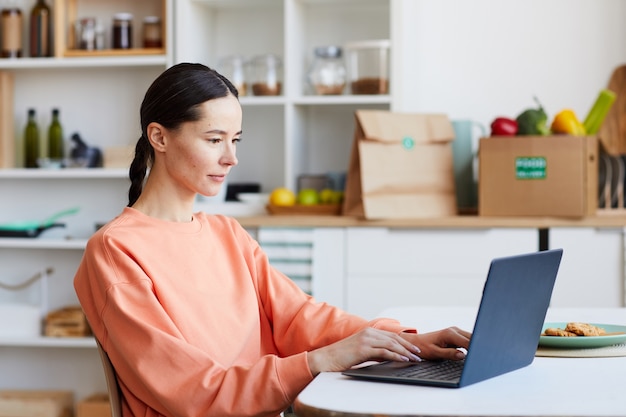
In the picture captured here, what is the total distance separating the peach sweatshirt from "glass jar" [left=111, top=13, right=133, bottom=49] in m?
2.19

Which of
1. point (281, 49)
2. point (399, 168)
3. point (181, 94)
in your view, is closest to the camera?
point (181, 94)

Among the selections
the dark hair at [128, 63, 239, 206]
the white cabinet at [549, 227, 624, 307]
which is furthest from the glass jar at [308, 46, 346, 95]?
the dark hair at [128, 63, 239, 206]

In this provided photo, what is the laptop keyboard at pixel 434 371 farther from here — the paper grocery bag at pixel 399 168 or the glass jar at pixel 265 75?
the glass jar at pixel 265 75

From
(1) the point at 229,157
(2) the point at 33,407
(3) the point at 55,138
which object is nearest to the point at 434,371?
(1) the point at 229,157

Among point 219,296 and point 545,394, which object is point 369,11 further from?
point 545,394

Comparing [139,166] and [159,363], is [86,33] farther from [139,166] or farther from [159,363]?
[159,363]

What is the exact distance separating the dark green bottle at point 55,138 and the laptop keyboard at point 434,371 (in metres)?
2.91

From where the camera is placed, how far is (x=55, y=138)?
399cm

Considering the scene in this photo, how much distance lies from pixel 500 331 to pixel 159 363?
20.1 inches

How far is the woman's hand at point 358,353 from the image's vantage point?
4.50 feet

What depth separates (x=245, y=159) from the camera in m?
3.97

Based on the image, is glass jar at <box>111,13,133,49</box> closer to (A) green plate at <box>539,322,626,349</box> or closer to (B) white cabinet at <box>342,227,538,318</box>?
(B) white cabinet at <box>342,227,538,318</box>

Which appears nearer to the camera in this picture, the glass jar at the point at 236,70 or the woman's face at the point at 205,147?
the woman's face at the point at 205,147

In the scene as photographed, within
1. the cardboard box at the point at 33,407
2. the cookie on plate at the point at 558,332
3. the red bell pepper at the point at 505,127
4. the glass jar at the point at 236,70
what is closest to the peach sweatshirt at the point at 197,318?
the cookie on plate at the point at 558,332
